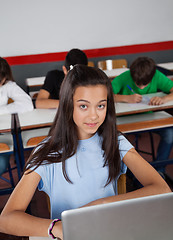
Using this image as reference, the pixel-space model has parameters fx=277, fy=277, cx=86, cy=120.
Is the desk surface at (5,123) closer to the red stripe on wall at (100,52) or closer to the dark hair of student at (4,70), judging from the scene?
the dark hair of student at (4,70)

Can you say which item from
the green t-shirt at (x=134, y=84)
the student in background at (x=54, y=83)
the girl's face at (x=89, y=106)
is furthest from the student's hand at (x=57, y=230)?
the green t-shirt at (x=134, y=84)

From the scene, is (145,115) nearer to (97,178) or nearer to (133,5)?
(97,178)

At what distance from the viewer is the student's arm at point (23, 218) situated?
82cm

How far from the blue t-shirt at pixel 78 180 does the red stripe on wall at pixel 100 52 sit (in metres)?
3.56

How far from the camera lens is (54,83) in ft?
7.87

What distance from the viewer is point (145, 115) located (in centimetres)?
245

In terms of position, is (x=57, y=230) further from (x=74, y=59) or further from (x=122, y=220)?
(x=74, y=59)

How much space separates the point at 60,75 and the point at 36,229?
1.75 meters

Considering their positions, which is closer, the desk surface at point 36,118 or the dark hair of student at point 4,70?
the desk surface at point 36,118

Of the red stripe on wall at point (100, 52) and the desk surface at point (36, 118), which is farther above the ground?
the red stripe on wall at point (100, 52)

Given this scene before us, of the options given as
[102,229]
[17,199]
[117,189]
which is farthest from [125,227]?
[117,189]

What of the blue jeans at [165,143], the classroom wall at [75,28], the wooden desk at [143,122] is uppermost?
the classroom wall at [75,28]

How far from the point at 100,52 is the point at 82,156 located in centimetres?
379

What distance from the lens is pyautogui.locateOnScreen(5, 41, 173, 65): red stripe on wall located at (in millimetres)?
4359
